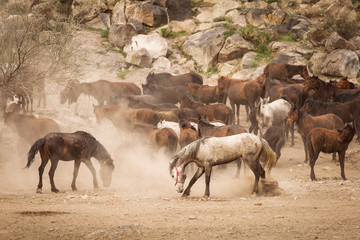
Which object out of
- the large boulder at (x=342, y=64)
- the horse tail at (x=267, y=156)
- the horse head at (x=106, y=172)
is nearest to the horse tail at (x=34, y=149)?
the horse head at (x=106, y=172)

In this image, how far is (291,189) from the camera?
12.4 meters

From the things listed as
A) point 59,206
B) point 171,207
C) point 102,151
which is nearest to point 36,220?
point 59,206

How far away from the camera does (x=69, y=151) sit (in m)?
13.2

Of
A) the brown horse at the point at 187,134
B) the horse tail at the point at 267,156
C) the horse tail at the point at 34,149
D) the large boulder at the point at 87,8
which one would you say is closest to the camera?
the horse tail at the point at 267,156

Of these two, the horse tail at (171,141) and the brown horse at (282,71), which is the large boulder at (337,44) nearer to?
the brown horse at (282,71)

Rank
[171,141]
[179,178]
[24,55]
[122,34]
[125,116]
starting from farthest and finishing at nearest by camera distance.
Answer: [122,34] → [125,116] → [24,55] → [171,141] → [179,178]

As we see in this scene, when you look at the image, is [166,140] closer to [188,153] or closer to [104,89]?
[188,153]

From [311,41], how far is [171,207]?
25.1 metres

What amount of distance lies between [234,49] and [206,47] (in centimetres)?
185

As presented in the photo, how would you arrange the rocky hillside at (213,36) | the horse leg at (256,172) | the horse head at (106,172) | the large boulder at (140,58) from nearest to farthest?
1. the horse leg at (256,172)
2. the horse head at (106,172)
3. the rocky hillside at (213,36)
4. the large boulder at (140,58)

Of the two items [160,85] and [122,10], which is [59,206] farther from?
[122,10]

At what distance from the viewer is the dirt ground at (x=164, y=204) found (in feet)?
26.8

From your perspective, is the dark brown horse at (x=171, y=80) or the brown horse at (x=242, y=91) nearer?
the brown horse at (x=242, y=91)

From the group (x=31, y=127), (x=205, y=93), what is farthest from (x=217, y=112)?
(x=31, y=127)
